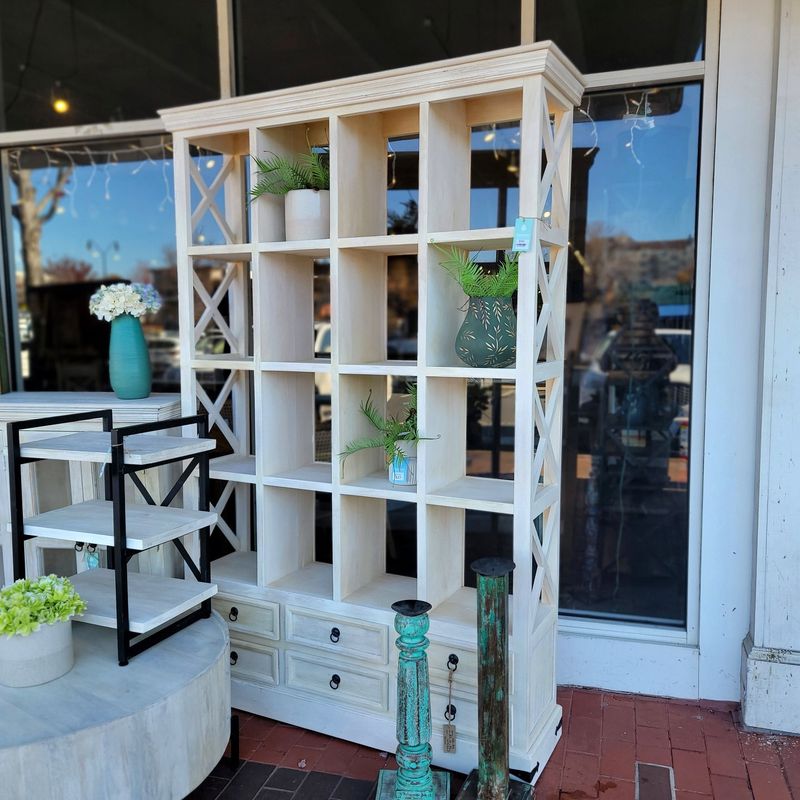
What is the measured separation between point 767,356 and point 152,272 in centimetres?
515

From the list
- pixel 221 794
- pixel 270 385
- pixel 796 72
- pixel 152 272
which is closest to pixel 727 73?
pixel 796 72

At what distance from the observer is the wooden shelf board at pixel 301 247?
244 centimetres

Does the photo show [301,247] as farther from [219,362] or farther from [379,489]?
[379,489]

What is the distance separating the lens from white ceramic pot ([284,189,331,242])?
99.0 inches

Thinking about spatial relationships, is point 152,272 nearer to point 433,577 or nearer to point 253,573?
point 253,573

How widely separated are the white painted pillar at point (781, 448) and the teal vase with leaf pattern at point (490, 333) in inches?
39.8

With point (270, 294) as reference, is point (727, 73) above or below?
above

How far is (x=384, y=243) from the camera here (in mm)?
2320

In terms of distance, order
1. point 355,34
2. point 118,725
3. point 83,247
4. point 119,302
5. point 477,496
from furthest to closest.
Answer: point 83,247 → point 355,34 → point 119,302 → point 477,496 → point 118,725

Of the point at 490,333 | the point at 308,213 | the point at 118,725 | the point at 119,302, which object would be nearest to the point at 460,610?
the point at 490,333

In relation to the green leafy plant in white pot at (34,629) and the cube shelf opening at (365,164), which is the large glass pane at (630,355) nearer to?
the cube shelf opening at (365,164)

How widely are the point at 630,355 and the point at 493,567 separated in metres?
1.40

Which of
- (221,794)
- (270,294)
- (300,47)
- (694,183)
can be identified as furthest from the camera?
(300,47)

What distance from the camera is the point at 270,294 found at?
2.64 meters
